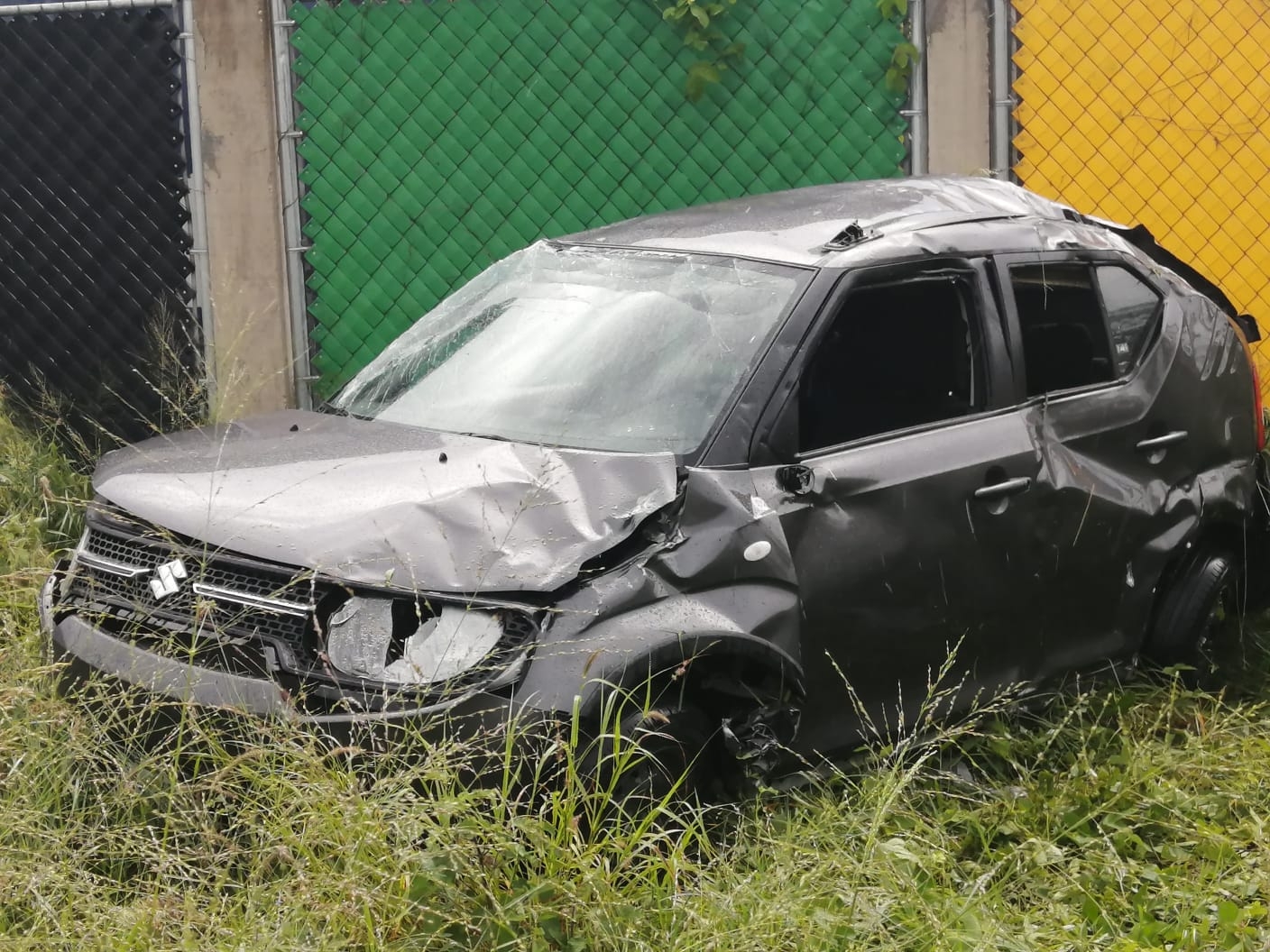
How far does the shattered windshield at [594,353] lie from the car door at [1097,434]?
34.2 inches

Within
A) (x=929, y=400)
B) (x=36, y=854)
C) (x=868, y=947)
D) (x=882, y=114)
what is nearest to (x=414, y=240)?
(x=882, y=114)

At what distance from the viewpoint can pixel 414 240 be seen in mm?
Answer: 7344

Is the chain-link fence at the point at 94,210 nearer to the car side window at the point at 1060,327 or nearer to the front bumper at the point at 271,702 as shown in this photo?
the front bumper at the point at 271,702

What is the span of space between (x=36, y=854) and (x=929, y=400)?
7.86 feet

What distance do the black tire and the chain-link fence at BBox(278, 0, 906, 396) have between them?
10.3ft

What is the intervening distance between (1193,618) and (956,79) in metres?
3.53

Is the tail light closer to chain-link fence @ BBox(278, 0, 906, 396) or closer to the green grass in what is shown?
the green grass

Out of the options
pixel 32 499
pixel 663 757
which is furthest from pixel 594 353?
pixel 32 499

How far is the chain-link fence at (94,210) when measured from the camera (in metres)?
7.39

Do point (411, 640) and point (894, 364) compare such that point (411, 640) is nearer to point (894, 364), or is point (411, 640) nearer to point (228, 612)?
point (228, 612)

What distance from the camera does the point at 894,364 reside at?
3.90 metres

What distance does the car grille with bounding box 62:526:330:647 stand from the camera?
10.5 feet

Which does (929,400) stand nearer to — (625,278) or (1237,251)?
(625,278)

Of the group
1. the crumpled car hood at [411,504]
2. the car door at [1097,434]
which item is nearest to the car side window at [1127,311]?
the car door at [1097,434]
